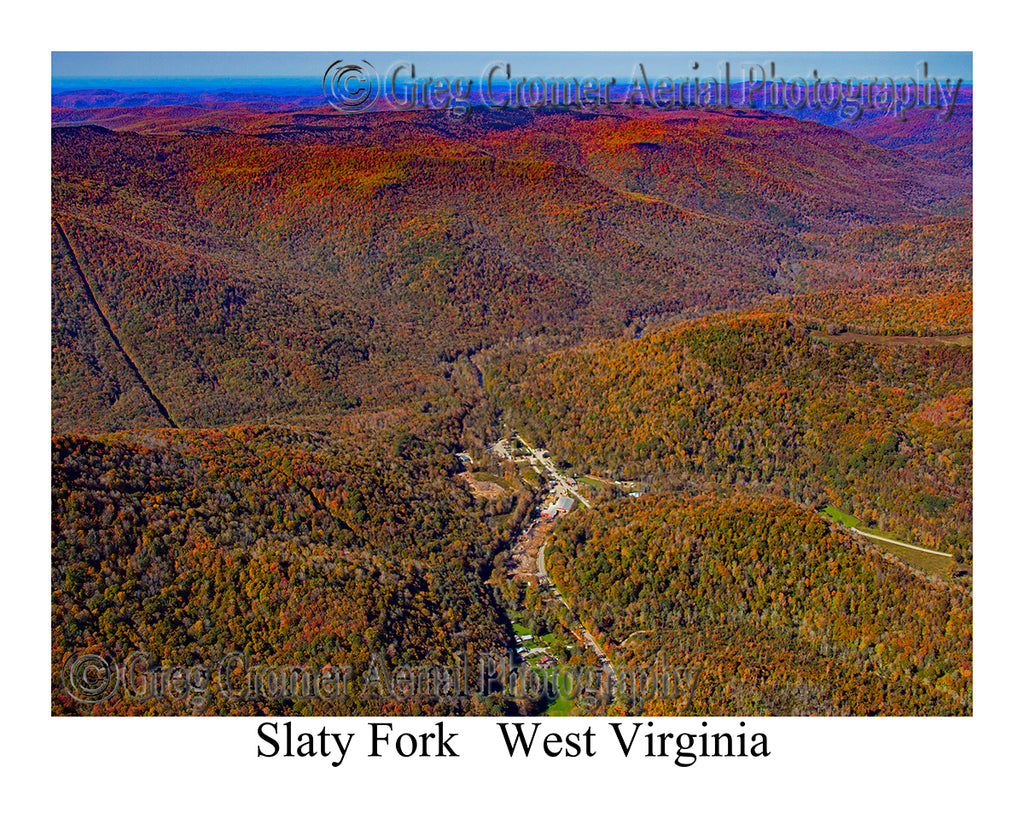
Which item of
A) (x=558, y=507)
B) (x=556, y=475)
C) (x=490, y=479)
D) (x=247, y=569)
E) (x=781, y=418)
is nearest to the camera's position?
(x=247, y=569)

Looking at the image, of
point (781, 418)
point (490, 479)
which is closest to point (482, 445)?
point (490, 479)

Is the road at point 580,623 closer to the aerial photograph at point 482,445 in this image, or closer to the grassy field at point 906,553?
the aerial photograph at point 482,445

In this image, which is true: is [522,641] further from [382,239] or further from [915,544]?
[382,239]

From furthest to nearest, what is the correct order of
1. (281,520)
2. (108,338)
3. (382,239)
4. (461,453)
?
(382,239) < (108,338) < (461,453) < (281,520)

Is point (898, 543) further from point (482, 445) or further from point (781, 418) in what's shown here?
point (482, 445)

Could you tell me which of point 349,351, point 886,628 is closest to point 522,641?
point 886,628

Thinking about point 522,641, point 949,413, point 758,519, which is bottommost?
point 522,641
